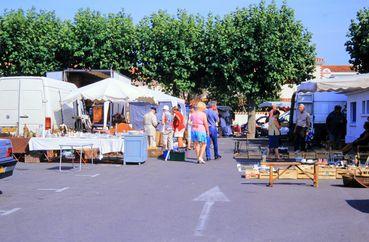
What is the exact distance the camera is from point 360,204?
10.1m

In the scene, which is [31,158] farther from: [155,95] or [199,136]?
[155,95]

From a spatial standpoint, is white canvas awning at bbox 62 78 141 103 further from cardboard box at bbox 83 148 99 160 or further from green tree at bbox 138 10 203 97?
green tree at bbox 138 10 203 97

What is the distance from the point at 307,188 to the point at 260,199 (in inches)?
77.9

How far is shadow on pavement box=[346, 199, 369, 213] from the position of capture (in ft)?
31.5

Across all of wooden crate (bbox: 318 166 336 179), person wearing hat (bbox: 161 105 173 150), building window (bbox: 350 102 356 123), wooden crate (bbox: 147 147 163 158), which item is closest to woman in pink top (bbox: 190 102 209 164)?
person wearing hat (bbox: 161 105 173 150)

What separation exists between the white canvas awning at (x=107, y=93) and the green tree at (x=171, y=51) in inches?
A: 613

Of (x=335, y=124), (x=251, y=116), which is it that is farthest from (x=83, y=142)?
(x=251, y=116)

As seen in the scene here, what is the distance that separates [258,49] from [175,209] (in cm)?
2757

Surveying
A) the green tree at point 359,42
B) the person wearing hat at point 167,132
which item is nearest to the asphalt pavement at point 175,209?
the person wearing hat at point 167,132

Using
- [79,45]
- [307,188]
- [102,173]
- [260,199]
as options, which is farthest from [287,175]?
[79,45]

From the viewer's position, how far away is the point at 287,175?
1373 centimetres

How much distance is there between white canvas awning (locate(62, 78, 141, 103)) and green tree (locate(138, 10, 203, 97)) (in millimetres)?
15571

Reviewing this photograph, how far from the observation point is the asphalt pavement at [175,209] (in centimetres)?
771

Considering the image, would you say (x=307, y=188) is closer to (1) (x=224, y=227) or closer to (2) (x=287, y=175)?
(2) (x=287, y=175)
